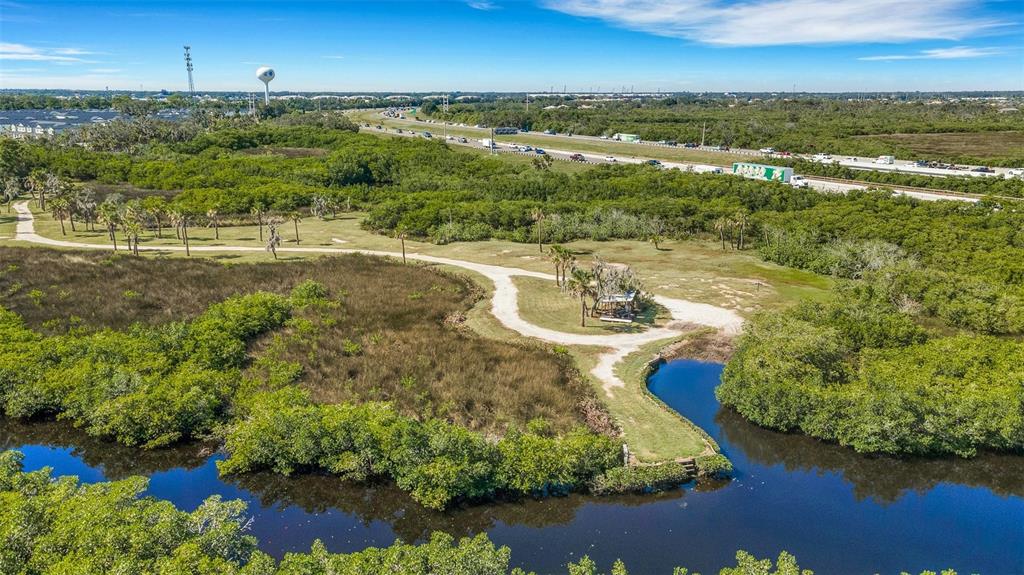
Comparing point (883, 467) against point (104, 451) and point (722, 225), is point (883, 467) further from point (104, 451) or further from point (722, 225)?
point (722, 225)

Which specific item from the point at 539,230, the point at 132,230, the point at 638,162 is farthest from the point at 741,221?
the point at 132,230

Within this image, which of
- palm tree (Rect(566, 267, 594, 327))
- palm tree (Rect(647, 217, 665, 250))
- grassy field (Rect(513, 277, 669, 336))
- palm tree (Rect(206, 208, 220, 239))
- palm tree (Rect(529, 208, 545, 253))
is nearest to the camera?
palm tree (Rect(566, 267, 594, 327))

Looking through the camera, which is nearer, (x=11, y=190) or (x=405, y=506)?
(x=405, y=506)

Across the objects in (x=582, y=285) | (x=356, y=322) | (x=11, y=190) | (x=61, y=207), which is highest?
(x=11, y=190)

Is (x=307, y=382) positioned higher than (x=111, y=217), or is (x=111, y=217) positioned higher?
(x=111, y=217)

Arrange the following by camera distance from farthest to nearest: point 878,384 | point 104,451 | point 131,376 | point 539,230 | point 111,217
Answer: point 539,230, point 111,217, point 131,376, point 878,384, point 104,451

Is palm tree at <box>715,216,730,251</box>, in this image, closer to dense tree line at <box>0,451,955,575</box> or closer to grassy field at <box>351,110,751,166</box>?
grassy field at <box>351,110,751,166</box>

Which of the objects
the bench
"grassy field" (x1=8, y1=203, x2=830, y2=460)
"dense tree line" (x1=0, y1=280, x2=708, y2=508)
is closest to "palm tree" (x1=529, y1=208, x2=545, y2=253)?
"grassy field" (x1=8, y1=203, x2=830, y2=460)
